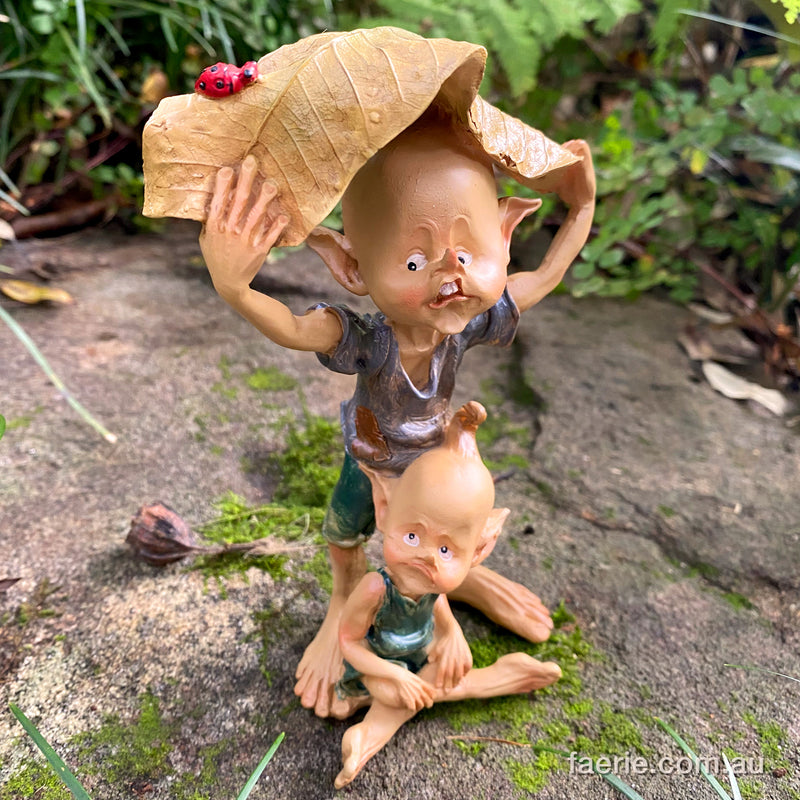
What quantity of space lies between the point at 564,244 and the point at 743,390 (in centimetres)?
117

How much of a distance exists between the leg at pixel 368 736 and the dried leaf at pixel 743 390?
142 centimetres

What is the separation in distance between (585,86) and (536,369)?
1.35 meters

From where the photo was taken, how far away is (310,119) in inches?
30.9

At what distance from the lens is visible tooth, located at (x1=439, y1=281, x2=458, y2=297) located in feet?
2.88

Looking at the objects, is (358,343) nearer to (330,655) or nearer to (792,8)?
(330,655)

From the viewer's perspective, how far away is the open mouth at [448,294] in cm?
88

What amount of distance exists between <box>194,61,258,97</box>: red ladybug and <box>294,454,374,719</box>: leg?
22.9 inches

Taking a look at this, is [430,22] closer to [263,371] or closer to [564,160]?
[263,371]

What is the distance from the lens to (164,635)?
1.20 meters

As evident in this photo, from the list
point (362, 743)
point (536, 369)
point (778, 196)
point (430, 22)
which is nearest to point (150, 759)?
point (362, 743)

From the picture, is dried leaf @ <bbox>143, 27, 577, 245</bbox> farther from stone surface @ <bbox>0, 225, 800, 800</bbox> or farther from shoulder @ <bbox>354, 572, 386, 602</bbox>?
stone surface @ <bbox>0, 225, 800, 800</bbox>

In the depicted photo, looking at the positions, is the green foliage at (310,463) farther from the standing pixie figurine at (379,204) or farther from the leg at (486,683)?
the leg at (486,683)

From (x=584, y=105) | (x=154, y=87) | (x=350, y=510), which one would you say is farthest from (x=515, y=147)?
(x=584, y=105)

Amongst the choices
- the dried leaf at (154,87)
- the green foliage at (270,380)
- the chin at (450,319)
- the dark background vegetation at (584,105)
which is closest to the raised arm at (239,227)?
the chin at (450,319)
